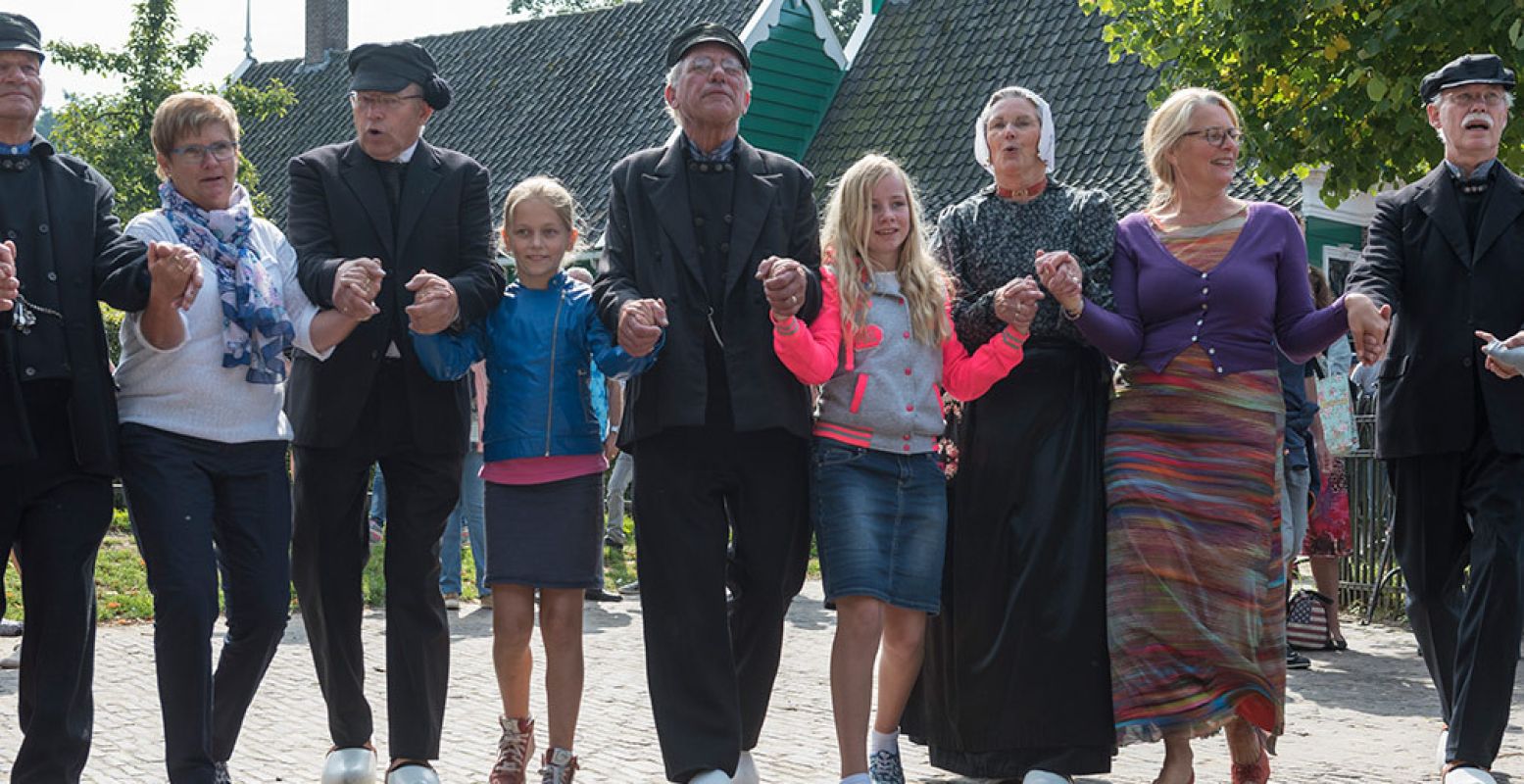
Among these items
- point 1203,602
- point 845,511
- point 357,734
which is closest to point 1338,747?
point 1203,602

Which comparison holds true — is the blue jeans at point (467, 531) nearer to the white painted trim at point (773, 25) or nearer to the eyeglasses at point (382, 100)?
the eyeglasses at point (382, 100)

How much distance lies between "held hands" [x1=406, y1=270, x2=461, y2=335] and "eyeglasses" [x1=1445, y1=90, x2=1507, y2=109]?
3366mm

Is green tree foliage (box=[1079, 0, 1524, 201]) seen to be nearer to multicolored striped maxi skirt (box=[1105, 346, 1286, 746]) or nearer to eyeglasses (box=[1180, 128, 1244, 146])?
→ eyeglasses (box=[1180, 128, 1244, 146])

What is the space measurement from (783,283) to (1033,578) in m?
1.28

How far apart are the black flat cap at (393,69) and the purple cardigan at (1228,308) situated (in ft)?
7.19

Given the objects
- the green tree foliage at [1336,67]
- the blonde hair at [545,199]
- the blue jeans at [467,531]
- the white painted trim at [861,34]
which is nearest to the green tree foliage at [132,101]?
the white painted trim at [861,34]

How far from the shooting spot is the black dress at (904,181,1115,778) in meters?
5.45

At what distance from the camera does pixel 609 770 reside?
19.7 feet

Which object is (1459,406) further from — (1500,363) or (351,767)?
(351,767)

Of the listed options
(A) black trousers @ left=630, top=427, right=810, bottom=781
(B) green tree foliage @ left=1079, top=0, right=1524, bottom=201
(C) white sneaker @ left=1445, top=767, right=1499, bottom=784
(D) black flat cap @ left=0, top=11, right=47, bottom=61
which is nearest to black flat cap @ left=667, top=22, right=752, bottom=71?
(A) black trousers @ left=630, top=427, right=810, bottom=781

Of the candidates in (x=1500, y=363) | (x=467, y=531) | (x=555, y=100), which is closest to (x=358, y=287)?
(x=1500, y=363)

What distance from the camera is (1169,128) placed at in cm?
547

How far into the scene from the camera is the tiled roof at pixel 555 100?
84.6ft

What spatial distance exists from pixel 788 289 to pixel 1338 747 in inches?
129
